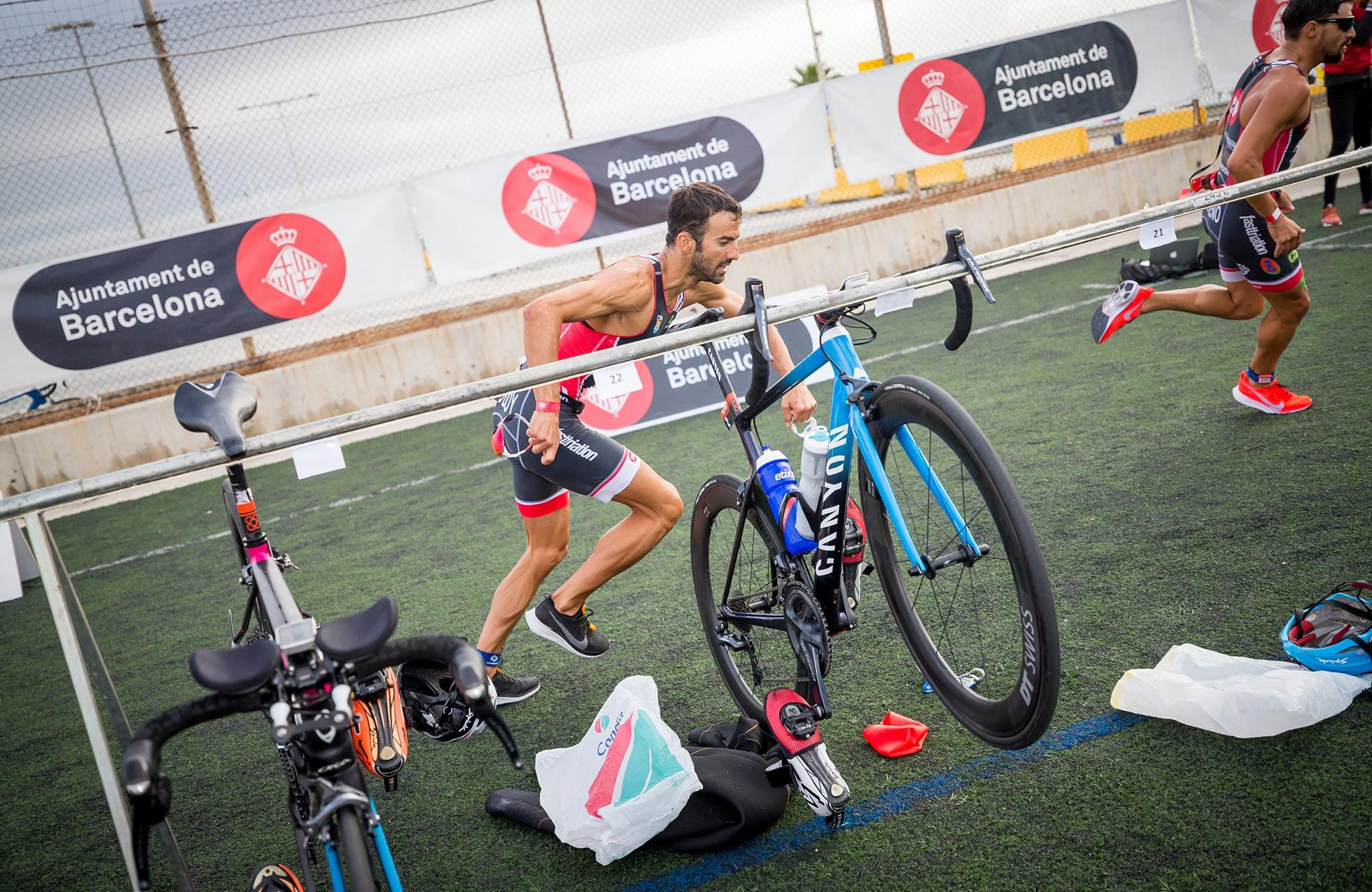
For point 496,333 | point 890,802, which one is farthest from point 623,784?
point 496,333

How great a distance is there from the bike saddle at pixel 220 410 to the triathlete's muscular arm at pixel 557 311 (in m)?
0.80

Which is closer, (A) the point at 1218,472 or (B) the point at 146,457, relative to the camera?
(A) the point at 1218,472

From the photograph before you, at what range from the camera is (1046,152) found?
19.4m

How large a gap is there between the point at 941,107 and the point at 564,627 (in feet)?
33.3

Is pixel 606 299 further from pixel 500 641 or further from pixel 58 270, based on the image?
pixel 58 270

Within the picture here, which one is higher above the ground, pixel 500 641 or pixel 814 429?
pixel 814 429

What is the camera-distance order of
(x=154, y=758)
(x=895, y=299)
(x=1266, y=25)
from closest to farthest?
(x=154, y=758), (x=895, y=299), (x=1266, y=25)

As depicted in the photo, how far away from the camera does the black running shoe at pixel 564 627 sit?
3.68 meters

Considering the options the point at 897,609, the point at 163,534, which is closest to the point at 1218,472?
the point at 897,609

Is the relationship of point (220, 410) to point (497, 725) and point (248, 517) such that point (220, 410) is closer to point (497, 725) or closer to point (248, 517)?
point (248, 517)

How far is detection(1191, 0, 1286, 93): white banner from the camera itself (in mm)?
12711

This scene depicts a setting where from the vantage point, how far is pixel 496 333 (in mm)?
11258

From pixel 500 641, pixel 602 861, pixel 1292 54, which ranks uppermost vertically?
pixel 1292 54

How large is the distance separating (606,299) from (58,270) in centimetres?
883
